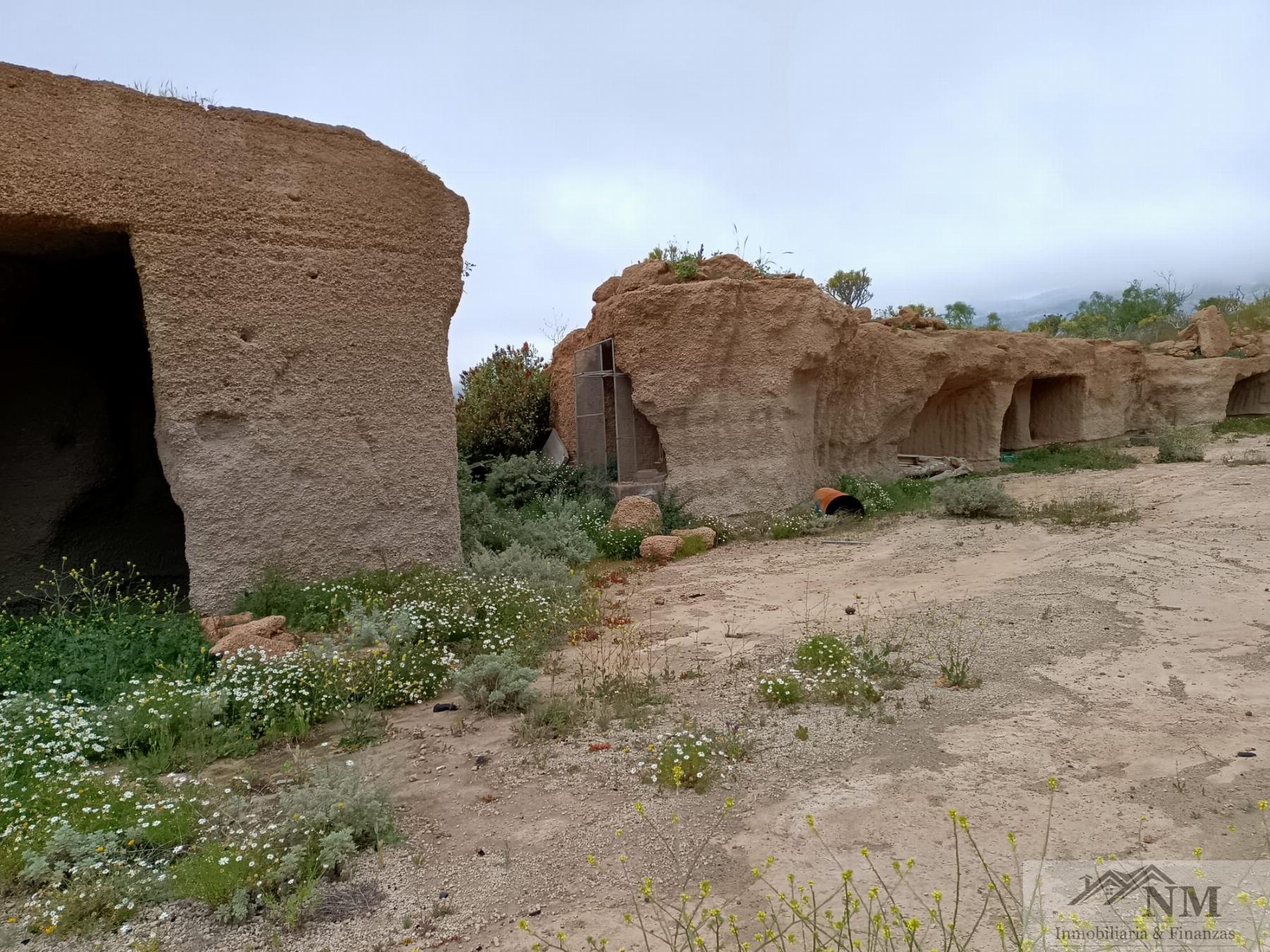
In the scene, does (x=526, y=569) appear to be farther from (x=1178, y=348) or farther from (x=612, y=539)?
(x=1178, y=348)

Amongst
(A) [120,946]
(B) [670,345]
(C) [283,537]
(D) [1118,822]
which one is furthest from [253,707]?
(B) [670,345]

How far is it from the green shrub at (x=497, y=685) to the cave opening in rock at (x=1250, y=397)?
1929cm

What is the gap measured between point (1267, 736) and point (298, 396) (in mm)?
5355

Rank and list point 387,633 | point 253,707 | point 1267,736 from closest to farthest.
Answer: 1. point 1267,736
2. point 253,707
3. point 387,633

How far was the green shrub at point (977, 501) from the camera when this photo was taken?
8359mm

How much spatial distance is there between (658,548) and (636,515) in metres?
0.76

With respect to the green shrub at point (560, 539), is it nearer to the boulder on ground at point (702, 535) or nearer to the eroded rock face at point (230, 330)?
the boulder on ground at point (702, 535)

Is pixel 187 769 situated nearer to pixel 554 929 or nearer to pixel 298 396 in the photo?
pixel 554 929

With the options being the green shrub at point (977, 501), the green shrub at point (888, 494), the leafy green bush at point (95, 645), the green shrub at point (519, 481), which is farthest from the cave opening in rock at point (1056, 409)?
the leafy green bush at point (95, 645)

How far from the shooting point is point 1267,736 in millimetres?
3107

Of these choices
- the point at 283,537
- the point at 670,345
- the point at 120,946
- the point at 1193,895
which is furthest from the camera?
the point at 670,345

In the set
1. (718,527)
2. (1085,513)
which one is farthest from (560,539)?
(1085,513)

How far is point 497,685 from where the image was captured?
3869 mm

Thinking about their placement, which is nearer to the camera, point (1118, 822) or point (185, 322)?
point (1118, 822)
